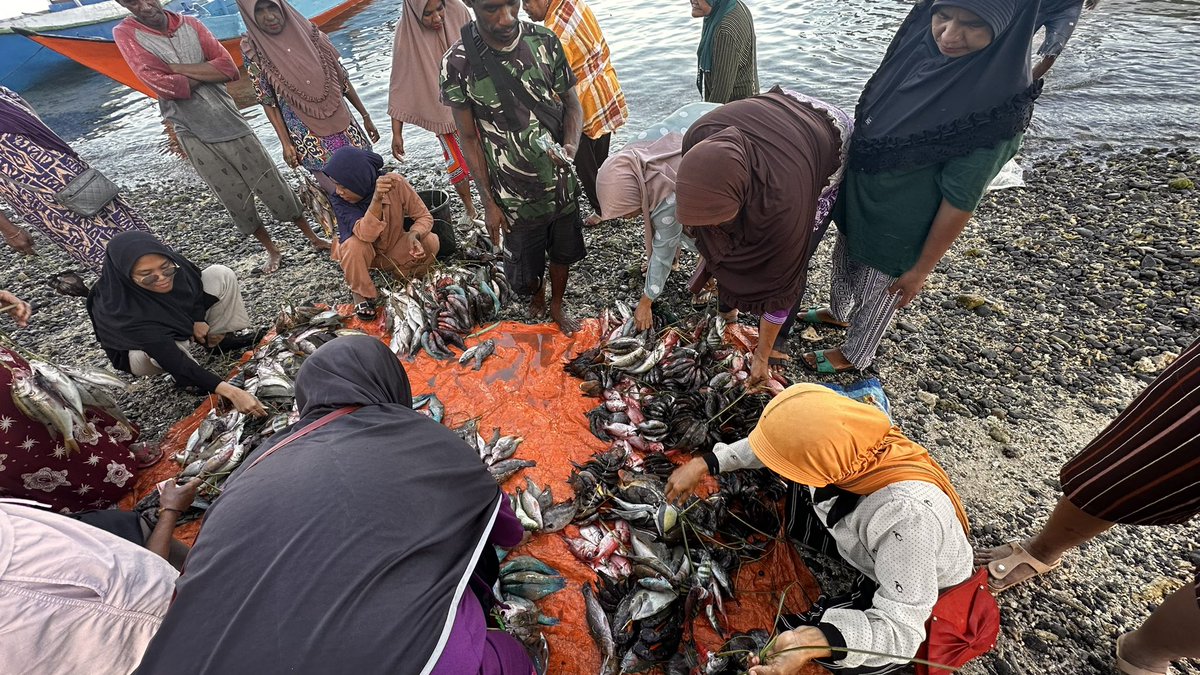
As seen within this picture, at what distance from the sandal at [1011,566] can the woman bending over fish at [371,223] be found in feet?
15.4

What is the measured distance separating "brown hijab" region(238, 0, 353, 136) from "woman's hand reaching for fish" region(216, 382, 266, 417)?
2910 millimetres

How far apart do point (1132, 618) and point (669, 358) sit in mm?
2672

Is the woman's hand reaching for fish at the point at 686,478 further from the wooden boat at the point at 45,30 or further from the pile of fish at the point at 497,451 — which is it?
the wooden boat at the point at 45,30

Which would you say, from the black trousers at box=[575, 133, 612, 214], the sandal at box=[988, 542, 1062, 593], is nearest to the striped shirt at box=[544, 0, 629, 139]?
the black trousers at box=[575, 133, 612, 214]

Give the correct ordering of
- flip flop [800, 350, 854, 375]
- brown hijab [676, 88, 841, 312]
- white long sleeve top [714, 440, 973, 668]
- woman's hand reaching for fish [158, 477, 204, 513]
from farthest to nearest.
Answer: flip flop [800, 350, 854, 375]
woman's hand reaching for fish [158, 477, 204, 513]
brown hijab [676, 88, 841, 312]
white long sleeve top [714, 440, 973, 668]

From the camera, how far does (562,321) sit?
424 centimetres

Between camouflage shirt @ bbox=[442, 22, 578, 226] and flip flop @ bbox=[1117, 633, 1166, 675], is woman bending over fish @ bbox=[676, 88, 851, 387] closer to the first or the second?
camouflage shirt @ bbox=[442, 22, 578, 226]

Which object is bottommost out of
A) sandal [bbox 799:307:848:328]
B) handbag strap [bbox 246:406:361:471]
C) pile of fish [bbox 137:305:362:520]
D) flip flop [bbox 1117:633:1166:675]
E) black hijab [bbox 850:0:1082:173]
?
flip flop [bbox 1117:633:1166:675]

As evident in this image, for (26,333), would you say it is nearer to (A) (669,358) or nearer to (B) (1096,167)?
(A) (669,358)

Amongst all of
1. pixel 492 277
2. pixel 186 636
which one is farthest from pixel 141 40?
pixel 186 636

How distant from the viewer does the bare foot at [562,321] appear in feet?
13.8

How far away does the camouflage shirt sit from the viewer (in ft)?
10.1

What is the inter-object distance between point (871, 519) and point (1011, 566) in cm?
115

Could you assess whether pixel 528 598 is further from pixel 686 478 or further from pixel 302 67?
pixel 302 67
